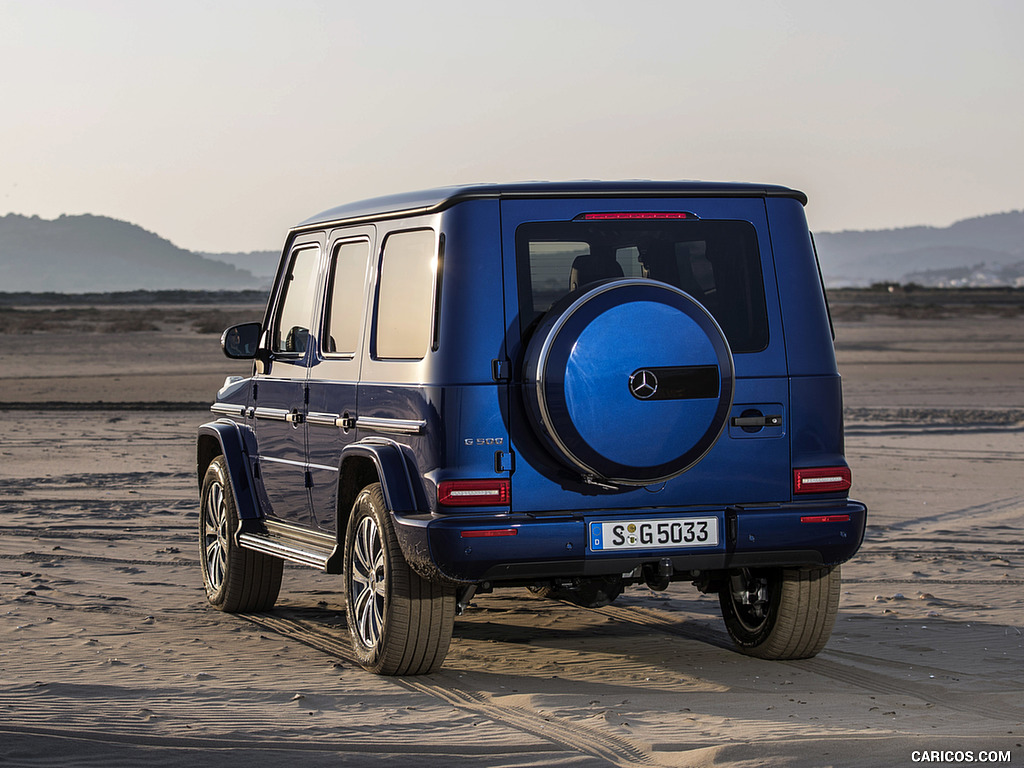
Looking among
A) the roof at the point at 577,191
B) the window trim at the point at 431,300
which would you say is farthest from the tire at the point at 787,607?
the window trim at the point at 431,300

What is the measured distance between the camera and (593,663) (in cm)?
697

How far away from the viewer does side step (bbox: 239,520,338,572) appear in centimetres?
714

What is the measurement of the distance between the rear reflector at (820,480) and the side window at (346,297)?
223cm

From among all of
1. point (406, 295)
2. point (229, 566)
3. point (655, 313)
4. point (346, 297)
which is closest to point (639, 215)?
point (655, 313)

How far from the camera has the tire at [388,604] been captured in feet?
20.7

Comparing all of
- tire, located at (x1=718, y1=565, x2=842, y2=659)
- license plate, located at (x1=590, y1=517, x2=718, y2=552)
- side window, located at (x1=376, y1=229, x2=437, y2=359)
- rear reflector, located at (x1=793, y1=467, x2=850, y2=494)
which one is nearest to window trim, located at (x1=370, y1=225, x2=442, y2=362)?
side window, located at (x1=376, y1=229, x2=437, y2=359)

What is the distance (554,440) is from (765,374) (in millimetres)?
1090

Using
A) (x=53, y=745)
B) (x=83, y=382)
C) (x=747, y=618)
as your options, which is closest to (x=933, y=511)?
(x=747, y=618)

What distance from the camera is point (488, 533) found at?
19.4 ft

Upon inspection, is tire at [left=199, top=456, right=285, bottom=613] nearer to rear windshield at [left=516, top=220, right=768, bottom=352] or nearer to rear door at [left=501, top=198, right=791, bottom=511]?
rear door at [left=501, top=198, right=791, bottom=511]

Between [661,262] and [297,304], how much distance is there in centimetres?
243

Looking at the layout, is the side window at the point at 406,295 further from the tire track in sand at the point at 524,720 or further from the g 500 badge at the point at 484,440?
the tire track in sand at the point at 524,720

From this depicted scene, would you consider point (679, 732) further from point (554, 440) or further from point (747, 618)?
point (747, 618)

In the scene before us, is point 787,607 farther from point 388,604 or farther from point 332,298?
point 332,298
